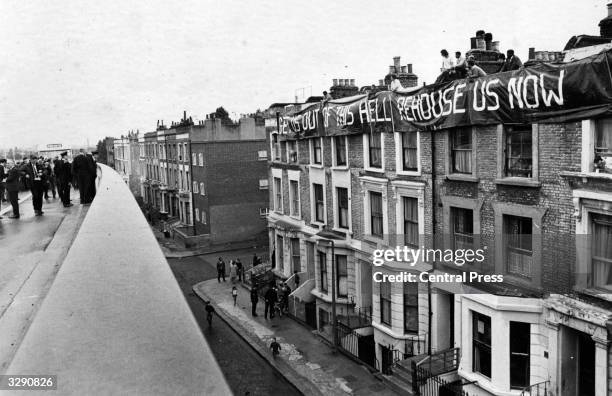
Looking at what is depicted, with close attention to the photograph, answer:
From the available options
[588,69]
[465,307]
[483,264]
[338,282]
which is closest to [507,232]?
[483,264]

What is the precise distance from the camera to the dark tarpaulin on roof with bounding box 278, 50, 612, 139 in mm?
14203

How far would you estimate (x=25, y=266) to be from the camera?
6.18 meters

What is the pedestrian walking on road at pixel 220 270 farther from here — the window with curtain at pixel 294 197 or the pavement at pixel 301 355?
the window with curtain at pixel 294 197

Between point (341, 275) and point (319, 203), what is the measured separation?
490cm

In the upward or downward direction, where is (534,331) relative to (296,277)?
upward

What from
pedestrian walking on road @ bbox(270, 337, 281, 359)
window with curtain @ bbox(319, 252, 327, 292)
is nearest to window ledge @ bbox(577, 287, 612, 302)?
pedestrian walking on road @ bbox(270, 337, 281, 359)

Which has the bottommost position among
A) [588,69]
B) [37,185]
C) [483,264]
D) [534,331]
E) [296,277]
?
[296,277]

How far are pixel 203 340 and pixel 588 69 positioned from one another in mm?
14930

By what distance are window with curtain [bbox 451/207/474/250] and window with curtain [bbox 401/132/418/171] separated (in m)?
3.09

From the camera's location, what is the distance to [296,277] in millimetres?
34812

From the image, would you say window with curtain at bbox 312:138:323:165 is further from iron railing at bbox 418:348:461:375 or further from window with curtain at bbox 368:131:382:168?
iron railing at bbox 418:348:461:375

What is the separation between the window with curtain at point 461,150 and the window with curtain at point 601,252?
5.28m

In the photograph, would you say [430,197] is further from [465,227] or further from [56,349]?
[56,349]

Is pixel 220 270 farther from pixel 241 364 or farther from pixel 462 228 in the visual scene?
pixel 462 228
